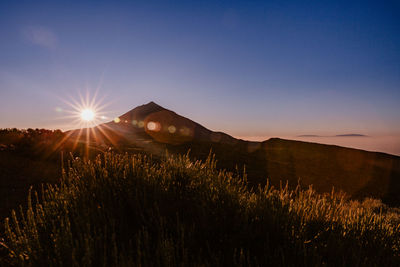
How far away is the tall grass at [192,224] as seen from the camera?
285cm

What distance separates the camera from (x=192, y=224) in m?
3.41

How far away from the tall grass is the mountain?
867cm

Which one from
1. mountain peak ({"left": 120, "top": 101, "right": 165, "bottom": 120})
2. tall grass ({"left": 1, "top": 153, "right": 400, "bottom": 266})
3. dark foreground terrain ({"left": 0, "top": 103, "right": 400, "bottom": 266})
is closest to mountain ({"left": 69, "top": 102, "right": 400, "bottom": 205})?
dark foreground terrain ({"left": 0, "top": 103, "right": 400, "bottom": 266})

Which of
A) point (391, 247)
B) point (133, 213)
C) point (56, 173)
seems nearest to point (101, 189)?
point (133, 213)

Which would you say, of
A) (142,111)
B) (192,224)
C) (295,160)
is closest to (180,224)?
(192,224)

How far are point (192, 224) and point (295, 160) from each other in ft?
71.5

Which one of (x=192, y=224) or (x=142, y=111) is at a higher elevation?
(x=142, y=111)

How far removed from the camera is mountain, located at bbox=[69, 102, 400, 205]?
52.2 feet

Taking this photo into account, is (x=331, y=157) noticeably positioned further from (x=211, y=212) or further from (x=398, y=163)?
(x=211, y=212)

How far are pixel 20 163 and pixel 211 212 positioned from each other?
29.4 ft

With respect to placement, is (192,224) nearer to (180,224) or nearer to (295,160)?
(180,224)

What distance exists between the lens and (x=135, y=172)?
14.4 feet

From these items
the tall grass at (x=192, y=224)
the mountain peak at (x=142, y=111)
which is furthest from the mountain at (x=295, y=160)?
the mountain peak at (x=142, y=111)

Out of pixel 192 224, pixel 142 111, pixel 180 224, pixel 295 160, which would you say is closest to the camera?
pixel 180 224
